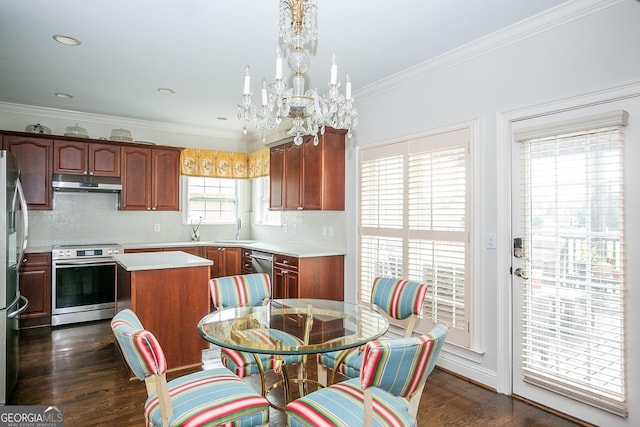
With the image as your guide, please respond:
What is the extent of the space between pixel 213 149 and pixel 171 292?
12.0 ft

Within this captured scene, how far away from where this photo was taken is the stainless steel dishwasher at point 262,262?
482 cm

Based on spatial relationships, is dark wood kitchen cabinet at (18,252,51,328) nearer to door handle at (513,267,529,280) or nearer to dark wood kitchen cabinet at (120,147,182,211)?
dark wood kitchen cabinet at (120,147,182,211)

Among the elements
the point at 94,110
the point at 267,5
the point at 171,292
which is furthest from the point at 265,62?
the point at 94,110

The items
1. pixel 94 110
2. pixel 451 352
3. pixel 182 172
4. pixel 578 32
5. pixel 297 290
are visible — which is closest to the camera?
pixel 578 32

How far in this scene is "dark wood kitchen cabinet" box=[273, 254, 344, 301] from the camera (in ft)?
13.9

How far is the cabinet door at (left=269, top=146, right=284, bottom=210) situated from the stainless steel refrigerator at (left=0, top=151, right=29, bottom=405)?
9.25ft

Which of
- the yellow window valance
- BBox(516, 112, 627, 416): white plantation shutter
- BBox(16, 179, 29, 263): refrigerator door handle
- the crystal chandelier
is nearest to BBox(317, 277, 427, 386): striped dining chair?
BBox(516, 112, 627, 416): white plantation shutter

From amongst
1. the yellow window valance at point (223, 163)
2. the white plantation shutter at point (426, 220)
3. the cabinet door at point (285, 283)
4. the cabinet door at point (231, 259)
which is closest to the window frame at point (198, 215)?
the yellow window valance at point (223, 163)

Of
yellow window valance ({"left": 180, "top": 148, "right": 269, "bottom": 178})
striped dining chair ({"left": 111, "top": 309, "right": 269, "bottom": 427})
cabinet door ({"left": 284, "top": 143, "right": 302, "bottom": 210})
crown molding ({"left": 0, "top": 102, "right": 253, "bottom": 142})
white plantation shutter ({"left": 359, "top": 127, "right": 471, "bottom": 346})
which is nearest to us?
striped dining chair ({"left": 111, "top": 309, "right": 269, "bottom": 427})

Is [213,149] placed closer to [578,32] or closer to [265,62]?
[265,62]

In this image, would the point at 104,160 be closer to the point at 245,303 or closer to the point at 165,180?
the point at 165,180

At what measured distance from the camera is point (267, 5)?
2.53 m

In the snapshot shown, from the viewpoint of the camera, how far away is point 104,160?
5.16 metres

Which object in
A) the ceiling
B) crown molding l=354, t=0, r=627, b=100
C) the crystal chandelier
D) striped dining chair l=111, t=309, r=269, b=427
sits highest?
the ceiling
